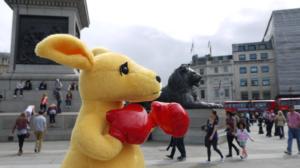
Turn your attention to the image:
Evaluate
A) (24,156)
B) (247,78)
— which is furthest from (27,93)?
(247,78)

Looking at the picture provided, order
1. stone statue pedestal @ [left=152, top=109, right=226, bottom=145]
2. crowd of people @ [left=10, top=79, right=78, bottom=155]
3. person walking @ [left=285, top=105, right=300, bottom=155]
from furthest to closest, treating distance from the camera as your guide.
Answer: stone statue pedestal @ [left=152, top=109, right=226, bottom=145]
crowd of people @ [left=10, top=79, right=78, bottom=155]
person walking @ [left=285, top=105, right=300, bottom=155]

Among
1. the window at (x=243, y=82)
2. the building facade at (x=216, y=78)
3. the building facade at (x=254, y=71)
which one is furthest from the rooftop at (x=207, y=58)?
the window at (x=243, y=82)

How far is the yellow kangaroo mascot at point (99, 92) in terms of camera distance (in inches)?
135

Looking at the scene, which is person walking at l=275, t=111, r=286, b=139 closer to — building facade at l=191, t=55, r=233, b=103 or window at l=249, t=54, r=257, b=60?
building facade at l=191, t=55, r=233, b=103

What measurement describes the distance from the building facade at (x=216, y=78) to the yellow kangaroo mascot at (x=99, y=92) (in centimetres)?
8197

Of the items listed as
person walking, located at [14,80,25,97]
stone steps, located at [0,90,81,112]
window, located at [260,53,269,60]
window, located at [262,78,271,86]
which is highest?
window, located at [260,53,269,60]

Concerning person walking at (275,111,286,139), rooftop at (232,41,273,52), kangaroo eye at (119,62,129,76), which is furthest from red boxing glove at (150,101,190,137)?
rooftop at (232,41,273,52)

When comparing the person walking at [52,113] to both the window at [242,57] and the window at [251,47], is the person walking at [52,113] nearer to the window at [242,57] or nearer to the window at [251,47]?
the window at [242,57]

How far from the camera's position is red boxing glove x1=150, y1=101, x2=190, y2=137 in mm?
3836

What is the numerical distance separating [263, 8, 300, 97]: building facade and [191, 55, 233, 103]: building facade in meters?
15.3

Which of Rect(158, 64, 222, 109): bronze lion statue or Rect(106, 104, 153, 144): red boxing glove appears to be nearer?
Rect(106, 104, 153, 144): red boxing glove

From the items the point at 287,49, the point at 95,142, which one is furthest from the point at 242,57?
the point at 95,142

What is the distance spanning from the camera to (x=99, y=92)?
3783 millimetres

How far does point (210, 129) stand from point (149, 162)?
2360 mm
